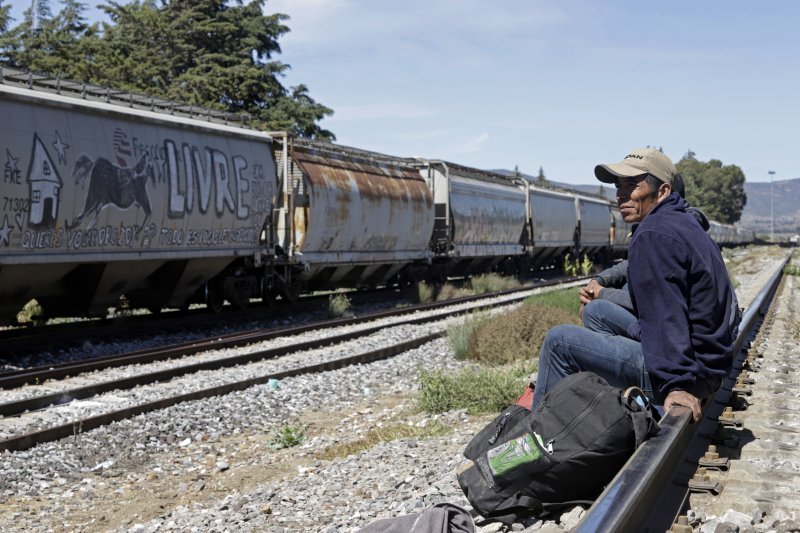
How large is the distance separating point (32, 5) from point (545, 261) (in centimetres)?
4039

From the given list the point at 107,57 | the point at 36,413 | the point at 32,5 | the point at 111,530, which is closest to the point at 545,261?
the point at 107,57

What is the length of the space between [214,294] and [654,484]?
14.7m

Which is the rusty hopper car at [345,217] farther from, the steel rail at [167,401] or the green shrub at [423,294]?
the steel rail at [167,401]

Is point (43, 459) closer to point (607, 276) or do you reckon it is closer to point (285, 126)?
point (607, 276)

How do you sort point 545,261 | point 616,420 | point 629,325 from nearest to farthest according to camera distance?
1. point 616,420
2. point 629,325
3. point 545,261

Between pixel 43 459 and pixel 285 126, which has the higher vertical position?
pixel 285 126

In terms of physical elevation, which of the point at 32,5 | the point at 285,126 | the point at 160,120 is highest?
the point at 32,5

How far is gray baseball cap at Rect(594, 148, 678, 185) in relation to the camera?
14.6ft

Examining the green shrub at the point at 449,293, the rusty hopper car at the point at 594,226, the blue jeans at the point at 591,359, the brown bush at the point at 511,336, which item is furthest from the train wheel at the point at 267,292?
the rusty hopper car at the point at 594,226

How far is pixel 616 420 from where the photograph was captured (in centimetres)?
378

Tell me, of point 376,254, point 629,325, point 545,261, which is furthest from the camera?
point 545,261

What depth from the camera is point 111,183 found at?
1368 centimetres

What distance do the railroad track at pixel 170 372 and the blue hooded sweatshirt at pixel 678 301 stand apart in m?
5.40

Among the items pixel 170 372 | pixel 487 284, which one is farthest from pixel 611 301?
pixel 487 284
